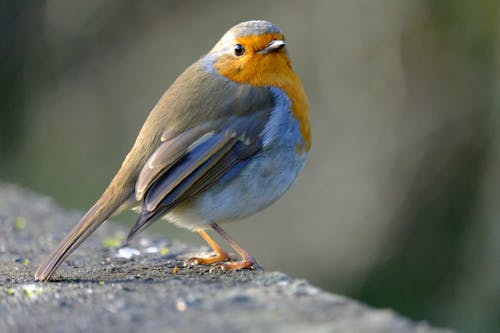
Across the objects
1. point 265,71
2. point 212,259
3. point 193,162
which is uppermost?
point 265,71

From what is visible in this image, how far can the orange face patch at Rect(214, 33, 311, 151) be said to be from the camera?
4562 mm

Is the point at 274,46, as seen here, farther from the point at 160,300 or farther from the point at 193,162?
the point at 160,300

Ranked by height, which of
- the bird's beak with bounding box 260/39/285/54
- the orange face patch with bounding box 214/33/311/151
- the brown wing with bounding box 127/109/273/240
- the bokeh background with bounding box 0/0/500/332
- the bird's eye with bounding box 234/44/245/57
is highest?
the bird's beak with bounding box 260/39/285/54

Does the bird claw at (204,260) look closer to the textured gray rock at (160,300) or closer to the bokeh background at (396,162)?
the textured gray rock at (160,300)

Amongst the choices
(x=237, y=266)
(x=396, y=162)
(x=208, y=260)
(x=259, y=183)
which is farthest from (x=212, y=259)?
(x=396, y=162)

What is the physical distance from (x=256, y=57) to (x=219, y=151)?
62 cm

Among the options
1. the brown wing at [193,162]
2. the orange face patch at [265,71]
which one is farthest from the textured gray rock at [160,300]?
the orange face patch at [265,71]

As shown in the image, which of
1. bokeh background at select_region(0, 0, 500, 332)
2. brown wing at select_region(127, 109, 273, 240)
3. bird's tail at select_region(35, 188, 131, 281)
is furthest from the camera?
bokeh background at select_region(0, 0, 500, 332)

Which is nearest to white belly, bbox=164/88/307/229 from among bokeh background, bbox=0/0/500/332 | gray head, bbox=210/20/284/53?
gray head, bbox=210/20/284/53

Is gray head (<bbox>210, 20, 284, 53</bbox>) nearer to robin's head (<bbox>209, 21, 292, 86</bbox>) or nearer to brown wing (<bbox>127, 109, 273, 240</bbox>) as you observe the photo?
robin's head (<bbox>209, 21, 292, 86</bbox>)

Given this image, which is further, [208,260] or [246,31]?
[246,31]

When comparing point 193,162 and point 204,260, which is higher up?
point 193,162

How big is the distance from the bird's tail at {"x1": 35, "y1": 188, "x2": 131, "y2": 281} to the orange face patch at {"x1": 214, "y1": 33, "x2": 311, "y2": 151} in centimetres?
89

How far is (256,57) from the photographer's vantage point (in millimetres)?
4605
